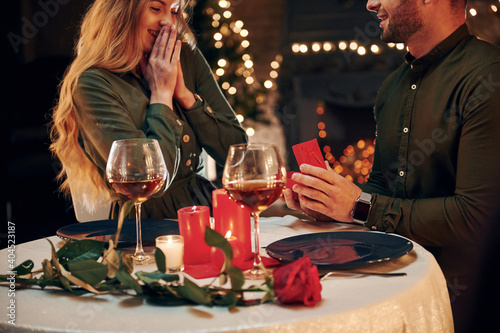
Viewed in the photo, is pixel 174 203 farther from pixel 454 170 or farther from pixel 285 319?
pixel 285 319

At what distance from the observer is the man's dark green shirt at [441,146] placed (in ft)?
4.49

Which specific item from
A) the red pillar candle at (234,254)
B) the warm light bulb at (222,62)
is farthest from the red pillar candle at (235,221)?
the warm light bulb at (222,62)

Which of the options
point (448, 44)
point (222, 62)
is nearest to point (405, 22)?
point (448, 44)

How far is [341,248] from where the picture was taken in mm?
→ 1018

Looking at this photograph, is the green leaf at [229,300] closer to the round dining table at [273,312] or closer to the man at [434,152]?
the round dining table at [273,312]

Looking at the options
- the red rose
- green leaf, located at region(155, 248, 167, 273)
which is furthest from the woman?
the red rose

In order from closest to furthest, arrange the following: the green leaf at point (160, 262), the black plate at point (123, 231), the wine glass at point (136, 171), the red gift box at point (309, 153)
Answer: the green leaf at point (160, 262), the wine glass at point (136, 171), the black plate at point (123, 231), the red gift box at point (309, 153)

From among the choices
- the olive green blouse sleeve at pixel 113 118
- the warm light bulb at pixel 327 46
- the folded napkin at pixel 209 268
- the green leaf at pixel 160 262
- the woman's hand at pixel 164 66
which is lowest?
the folded napkin at pixel 209 268

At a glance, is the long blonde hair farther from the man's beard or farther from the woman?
the man's beard

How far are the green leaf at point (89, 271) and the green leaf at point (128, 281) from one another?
0.03 m

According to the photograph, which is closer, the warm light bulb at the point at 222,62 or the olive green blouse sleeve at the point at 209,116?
the olive green blouse sleeve at the point at 209,116

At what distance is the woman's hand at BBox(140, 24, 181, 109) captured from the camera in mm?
1808

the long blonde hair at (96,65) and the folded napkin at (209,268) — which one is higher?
the long blonde hair at (96,65)

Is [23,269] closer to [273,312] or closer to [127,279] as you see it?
[127,279]
